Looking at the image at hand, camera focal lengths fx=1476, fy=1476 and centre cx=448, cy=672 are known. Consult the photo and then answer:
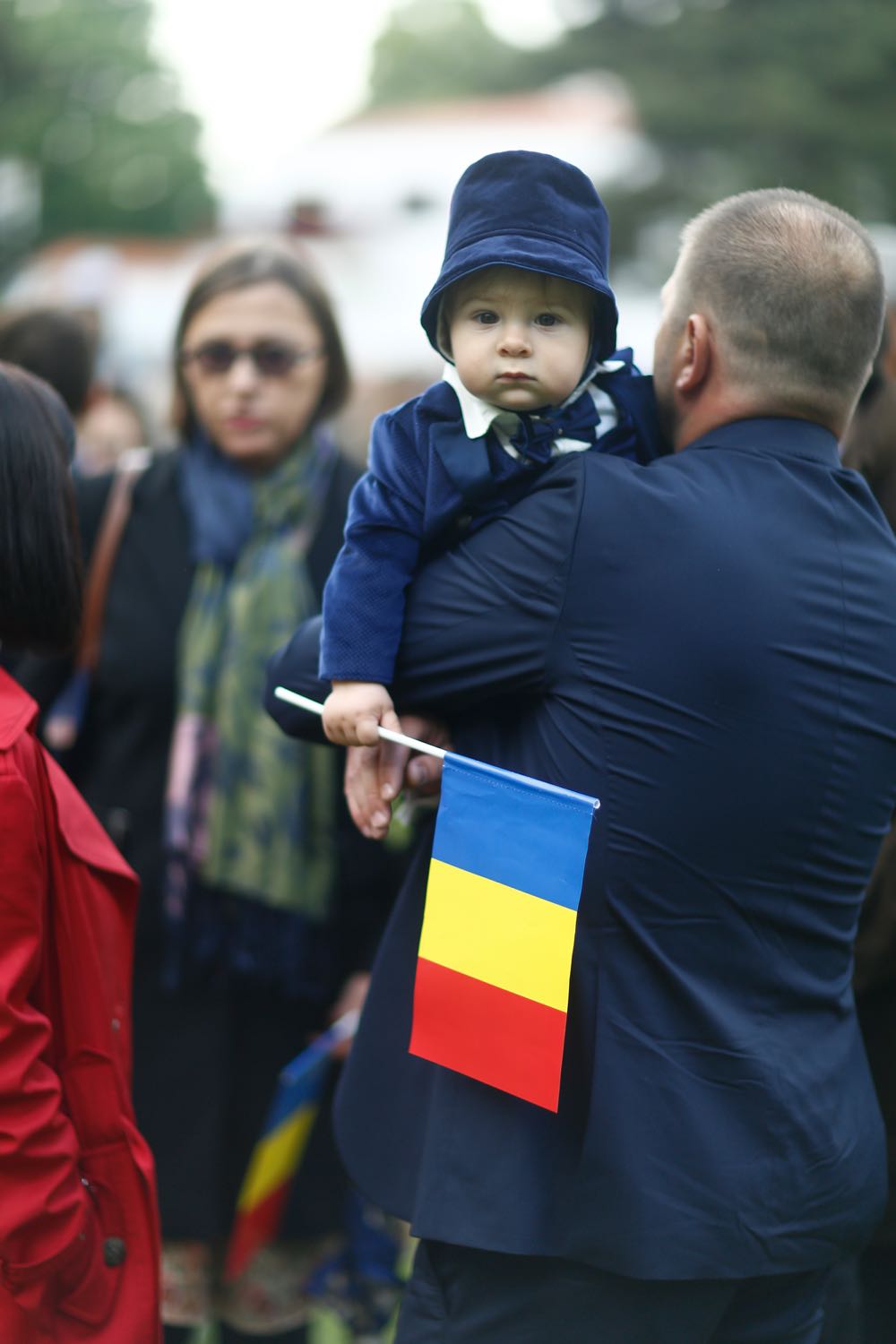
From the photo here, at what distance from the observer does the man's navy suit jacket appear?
1.81 m

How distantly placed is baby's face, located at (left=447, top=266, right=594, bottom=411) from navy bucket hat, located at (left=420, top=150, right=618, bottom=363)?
4 cm

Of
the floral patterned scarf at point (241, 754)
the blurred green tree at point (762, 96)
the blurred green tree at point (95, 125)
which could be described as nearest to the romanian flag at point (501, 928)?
the floral patterned scarf at point (241, 754)

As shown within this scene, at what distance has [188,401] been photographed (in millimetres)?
3527

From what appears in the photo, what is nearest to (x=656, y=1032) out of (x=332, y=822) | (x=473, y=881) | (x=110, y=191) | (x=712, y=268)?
(x=473, y=881)

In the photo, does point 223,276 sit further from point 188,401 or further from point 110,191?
point 110,191

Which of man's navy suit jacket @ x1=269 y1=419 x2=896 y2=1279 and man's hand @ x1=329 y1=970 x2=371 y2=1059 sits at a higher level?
man's navy suit jacket @ x1=269 y1=419 x2=896 y2=1279

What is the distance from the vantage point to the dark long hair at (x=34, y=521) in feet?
6.61

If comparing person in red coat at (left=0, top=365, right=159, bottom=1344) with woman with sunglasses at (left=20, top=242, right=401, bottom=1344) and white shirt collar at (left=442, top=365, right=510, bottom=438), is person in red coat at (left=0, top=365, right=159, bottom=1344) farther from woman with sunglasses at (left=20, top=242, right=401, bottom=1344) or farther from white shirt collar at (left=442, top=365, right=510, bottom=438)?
woman with sunglasses at (left=20, top=242, right=401, bottom=1344)

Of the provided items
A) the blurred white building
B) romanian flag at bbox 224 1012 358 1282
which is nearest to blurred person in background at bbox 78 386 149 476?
the blurred white building

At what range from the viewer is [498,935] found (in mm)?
1812

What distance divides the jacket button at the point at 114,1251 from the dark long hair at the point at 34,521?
823 mm

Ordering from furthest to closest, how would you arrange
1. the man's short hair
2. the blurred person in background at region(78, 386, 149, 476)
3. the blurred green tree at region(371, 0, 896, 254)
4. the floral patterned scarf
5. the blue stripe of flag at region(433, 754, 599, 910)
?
1. the blurred green tree at region(371, 0, 896, 254)
2. the blurred person in background at region(78, 386, 149, 476)
3. the floral patterned scarf
4. the man's short hair
5. the blue stripe of flag at region(433, 754, 599, 910)

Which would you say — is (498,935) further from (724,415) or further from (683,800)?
(724,415)

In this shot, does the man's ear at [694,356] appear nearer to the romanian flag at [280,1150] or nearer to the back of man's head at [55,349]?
the romanian flag at [280,1150]
